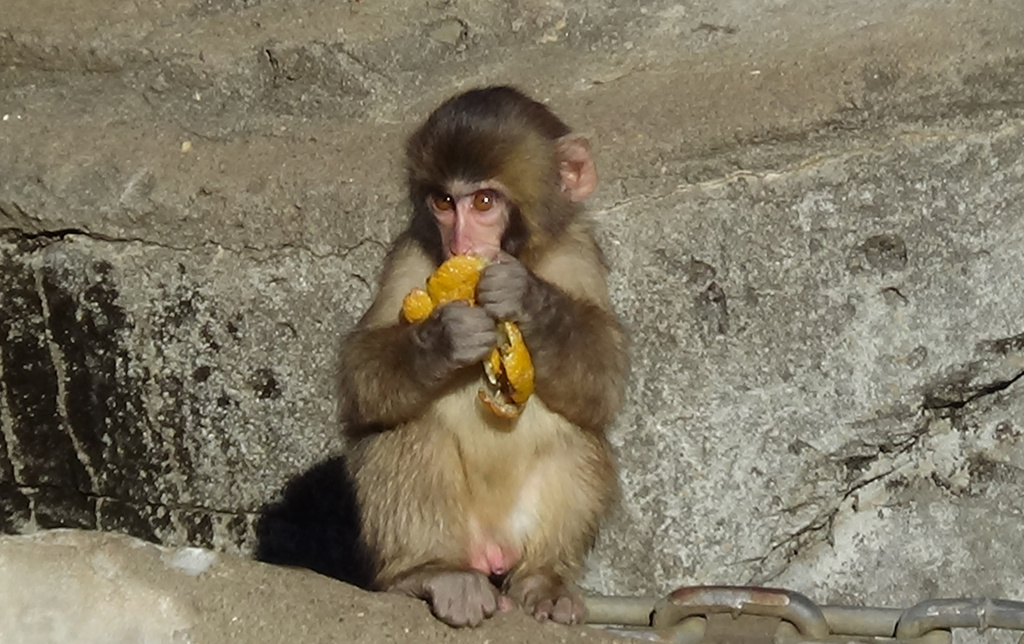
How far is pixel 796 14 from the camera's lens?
169 inches

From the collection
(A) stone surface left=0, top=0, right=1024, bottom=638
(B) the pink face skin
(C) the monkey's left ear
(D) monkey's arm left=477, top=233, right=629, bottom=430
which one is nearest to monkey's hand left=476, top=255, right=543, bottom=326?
(D) monkey's arm left=477, top=233, right=629, bottom=430

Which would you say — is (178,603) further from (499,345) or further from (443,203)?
(443,203)

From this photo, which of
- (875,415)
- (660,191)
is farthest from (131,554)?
(875,415)

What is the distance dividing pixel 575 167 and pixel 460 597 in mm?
1102

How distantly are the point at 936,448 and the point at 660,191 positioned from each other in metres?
0.99

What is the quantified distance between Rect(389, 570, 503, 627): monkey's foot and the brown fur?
27 cm

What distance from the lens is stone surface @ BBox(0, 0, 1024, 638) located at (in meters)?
3.98

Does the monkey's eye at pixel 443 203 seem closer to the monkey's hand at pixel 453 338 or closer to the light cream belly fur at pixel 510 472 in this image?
the monkey's hand at pixel 453 338

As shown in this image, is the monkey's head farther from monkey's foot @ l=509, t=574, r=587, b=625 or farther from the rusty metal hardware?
the rusty metal hardware

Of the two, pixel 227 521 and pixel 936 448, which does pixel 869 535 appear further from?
pixel 227 521

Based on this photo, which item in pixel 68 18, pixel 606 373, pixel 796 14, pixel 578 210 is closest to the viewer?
pixel 606 373

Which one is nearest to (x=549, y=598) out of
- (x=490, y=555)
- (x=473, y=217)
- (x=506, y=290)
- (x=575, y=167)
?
(x=490, y=555)

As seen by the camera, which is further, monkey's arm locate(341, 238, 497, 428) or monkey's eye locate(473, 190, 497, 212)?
monkey's eye locate(473, 190, 497, 212)

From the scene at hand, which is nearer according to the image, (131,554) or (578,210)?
(131,554)
